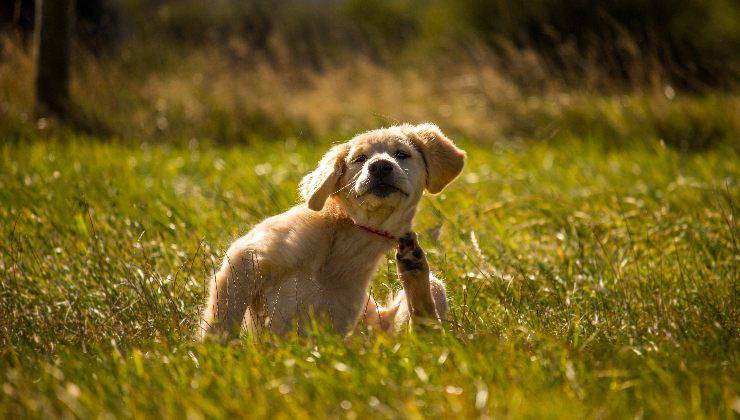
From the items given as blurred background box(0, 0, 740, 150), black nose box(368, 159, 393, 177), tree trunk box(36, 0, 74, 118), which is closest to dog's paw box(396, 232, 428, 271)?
black nose box(368, 159, 393, 177)

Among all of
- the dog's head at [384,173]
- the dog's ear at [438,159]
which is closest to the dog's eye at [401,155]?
the dog's head at [384,173]

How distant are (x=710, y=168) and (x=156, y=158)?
446 cm

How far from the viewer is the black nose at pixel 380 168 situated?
3039mm

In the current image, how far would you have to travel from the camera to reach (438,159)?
3387 millimetres

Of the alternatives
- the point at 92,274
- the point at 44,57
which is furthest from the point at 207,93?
the point at 92,274

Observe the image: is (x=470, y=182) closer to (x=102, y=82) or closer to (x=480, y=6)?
(x=102, y=82)

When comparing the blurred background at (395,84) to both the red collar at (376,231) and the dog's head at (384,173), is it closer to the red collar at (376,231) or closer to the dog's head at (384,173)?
the dog's head at (384,173)

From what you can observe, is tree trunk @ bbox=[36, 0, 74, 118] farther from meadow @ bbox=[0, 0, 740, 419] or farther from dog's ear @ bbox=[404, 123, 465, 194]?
dog's ear @ bbox=[404, 123, 465, 194]

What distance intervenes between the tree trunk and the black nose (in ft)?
20.0


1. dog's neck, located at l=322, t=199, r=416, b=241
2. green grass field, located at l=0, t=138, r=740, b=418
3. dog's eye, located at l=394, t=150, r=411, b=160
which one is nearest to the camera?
green grass field, located at l=0, t=138, r=740, b=418

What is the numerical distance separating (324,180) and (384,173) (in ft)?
0.76

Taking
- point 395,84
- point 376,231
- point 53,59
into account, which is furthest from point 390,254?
point 395,84

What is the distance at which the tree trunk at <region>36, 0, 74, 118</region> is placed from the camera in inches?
324

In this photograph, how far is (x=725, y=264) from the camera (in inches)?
146
